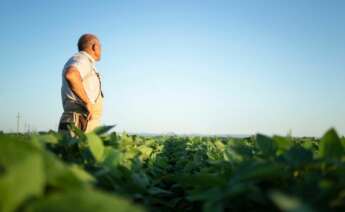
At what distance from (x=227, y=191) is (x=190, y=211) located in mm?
1413

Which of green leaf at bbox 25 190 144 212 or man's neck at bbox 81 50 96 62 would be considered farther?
man's neck at bbox 81 50 96 62

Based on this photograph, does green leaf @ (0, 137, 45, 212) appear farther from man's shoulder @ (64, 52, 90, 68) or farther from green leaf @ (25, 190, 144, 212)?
man's shoulder @ (64, 52, 90, 68)

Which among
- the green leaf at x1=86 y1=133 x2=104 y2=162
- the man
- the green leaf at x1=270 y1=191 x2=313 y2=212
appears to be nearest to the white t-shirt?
the man

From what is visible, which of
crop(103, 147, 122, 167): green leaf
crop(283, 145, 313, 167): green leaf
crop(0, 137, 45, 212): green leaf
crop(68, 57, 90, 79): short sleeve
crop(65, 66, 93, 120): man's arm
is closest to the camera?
crop(0, 137, 45, 212): green leaf

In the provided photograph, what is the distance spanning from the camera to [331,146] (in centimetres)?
160

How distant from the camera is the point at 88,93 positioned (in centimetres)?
536

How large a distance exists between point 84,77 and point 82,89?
289mm

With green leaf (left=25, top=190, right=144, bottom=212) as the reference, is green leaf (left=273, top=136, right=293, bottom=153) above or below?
above

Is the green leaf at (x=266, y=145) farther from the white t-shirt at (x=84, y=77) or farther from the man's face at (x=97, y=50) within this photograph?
the man's face at (x=97, y=50)

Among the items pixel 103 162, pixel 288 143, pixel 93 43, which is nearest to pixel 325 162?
pixel 288 143

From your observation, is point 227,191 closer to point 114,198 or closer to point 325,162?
point 325,162

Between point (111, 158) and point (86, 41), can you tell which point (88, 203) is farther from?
point (86, 41)

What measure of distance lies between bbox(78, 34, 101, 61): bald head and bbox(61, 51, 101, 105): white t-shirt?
3.9 inches

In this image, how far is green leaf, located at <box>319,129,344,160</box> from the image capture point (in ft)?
5.16
